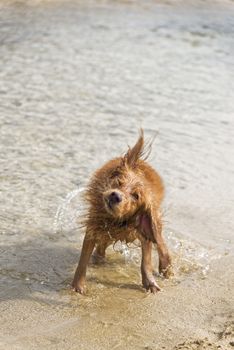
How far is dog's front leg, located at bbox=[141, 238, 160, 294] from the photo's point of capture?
580 cm

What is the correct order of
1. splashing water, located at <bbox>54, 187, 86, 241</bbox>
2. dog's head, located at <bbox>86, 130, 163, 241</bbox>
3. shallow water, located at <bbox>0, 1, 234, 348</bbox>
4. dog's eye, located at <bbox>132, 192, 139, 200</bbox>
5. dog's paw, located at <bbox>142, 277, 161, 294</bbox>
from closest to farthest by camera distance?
dog's head, located at <bbox>86, 130, 163, 241</bbox> < dog's eye, located at <bbox>132, 192, 139, 200</bbox> < dog's paw, located at <bbox>142, 277, 161, 294</bbox> < shallow water, located at <bbox>0, 1, 234, 348</bbox> < splashing water, located at <bbox>54, 187, 86, 241</bbox>

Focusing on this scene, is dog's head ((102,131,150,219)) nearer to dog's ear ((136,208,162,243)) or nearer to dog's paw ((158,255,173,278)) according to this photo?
dog's ear ((136,208,162,243))

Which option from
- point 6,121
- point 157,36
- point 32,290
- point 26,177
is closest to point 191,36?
point 157,36

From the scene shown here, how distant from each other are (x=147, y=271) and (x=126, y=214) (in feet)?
1.97

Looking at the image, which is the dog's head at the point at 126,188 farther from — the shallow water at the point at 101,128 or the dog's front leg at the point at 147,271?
the shallow water at the point at 101,128

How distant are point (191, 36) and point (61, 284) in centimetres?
1105

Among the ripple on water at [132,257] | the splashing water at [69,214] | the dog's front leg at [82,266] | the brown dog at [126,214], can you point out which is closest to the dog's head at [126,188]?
the brown dog at [126,214]

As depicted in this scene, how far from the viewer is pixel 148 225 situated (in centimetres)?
560

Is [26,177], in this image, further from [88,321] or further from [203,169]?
[88,321]

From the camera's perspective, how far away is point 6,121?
9727 mm

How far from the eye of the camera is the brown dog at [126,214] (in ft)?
18.1

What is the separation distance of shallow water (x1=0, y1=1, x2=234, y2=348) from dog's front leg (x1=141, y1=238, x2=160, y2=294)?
0.10 metres

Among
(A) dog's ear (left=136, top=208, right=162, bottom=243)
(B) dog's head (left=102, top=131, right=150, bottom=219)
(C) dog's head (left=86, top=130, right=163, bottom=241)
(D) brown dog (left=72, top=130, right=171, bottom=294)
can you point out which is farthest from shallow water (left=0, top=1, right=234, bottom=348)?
(B) dog's head (left=102, top=131, right=150, bottom=219)

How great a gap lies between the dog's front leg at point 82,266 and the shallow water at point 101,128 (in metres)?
0.09
